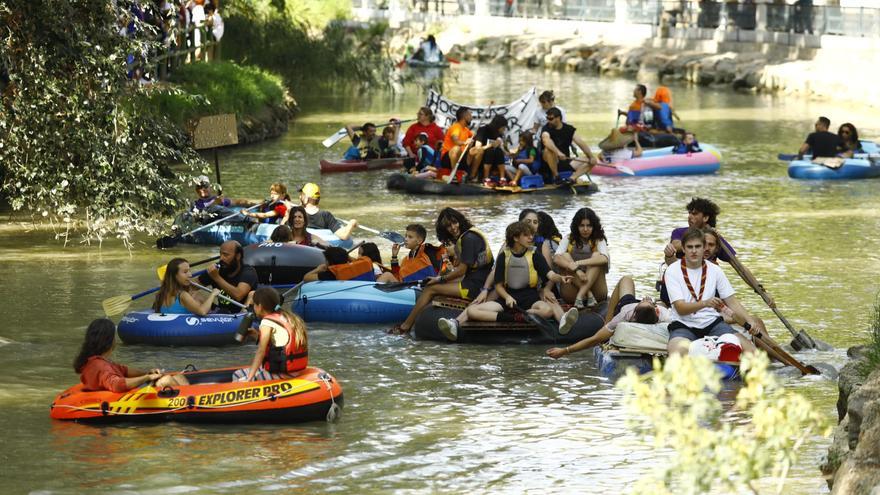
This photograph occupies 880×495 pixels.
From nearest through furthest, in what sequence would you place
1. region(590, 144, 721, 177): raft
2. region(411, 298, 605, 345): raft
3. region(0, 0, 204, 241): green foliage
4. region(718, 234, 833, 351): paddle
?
1. region(718, 234, 833, 351): paddle
2. region(0, 0, 204, 241): green foliage
3. region(411, 298, 605, 345): raft
4. region(590, 144, 721, 177): raft

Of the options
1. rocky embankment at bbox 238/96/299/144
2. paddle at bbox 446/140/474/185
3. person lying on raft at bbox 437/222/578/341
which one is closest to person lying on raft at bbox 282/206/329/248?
person lying on raft at bbox 437/222/578/341

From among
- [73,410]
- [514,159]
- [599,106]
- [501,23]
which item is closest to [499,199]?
[514,159]

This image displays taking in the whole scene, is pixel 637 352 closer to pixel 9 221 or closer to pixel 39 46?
pixel 39 46

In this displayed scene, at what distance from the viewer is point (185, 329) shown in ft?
42.3

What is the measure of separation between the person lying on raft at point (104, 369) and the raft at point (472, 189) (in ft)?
38.6

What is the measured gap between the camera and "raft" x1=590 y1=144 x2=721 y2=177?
79.2 feet

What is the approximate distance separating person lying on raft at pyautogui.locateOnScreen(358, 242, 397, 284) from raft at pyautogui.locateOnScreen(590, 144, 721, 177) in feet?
31.8

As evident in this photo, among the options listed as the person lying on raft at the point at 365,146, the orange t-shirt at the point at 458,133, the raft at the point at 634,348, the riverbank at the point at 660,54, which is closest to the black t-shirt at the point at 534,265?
the raft at the point at 634,348

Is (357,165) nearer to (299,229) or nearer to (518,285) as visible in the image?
(299,229)

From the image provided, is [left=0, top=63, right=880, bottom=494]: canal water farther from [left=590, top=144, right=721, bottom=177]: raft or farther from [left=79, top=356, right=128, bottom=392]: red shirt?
→ [left=590, top=144, right=721, bottom=177]: raft

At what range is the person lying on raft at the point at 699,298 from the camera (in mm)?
11195

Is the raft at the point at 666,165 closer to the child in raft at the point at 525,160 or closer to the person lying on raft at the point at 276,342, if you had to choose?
the child in raft at the point at 525,160

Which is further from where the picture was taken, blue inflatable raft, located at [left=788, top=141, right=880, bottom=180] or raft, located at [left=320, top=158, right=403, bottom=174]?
raft, located at [left=320, top=158, right=403, bottom=174]

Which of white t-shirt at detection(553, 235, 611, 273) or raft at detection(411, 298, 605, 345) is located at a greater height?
white t-shirt at detection(553, 235, 611, 273)
